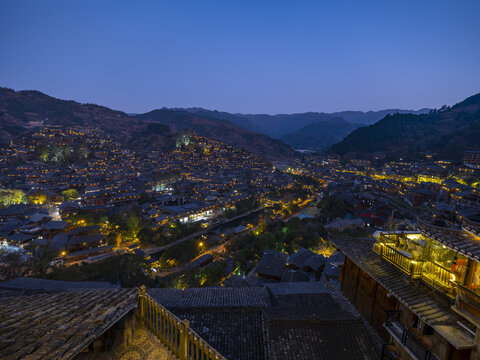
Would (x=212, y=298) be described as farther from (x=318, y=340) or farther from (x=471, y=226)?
(x=471, y=226)

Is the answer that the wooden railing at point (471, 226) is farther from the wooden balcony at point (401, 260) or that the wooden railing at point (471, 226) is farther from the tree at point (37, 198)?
the tree at point (37, 198)

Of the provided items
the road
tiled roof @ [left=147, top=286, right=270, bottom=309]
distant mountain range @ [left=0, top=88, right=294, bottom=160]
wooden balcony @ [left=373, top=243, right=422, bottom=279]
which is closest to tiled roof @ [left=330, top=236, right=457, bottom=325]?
wooden balcony @ [left=373, top=243, right=422, bottom=279]

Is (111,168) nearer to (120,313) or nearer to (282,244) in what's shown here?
(282,244)

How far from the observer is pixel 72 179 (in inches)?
1842

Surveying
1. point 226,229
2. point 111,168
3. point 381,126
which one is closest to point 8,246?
point 226,229

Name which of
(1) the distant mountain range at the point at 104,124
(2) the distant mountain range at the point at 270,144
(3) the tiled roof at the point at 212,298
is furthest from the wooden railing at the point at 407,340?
(1) the distant mountain range at the point at 104,124

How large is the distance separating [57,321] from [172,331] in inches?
71.7

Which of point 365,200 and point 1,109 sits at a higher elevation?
point 1,109

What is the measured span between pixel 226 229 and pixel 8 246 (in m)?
23.5

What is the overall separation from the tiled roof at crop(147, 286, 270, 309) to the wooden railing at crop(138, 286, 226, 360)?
4.63 meters

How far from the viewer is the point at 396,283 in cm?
545

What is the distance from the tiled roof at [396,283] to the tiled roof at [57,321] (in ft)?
17.6

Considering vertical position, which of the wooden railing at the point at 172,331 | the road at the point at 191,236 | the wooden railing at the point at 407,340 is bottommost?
the road at the point at 191,236

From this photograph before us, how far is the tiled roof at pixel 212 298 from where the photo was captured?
30.4ft
